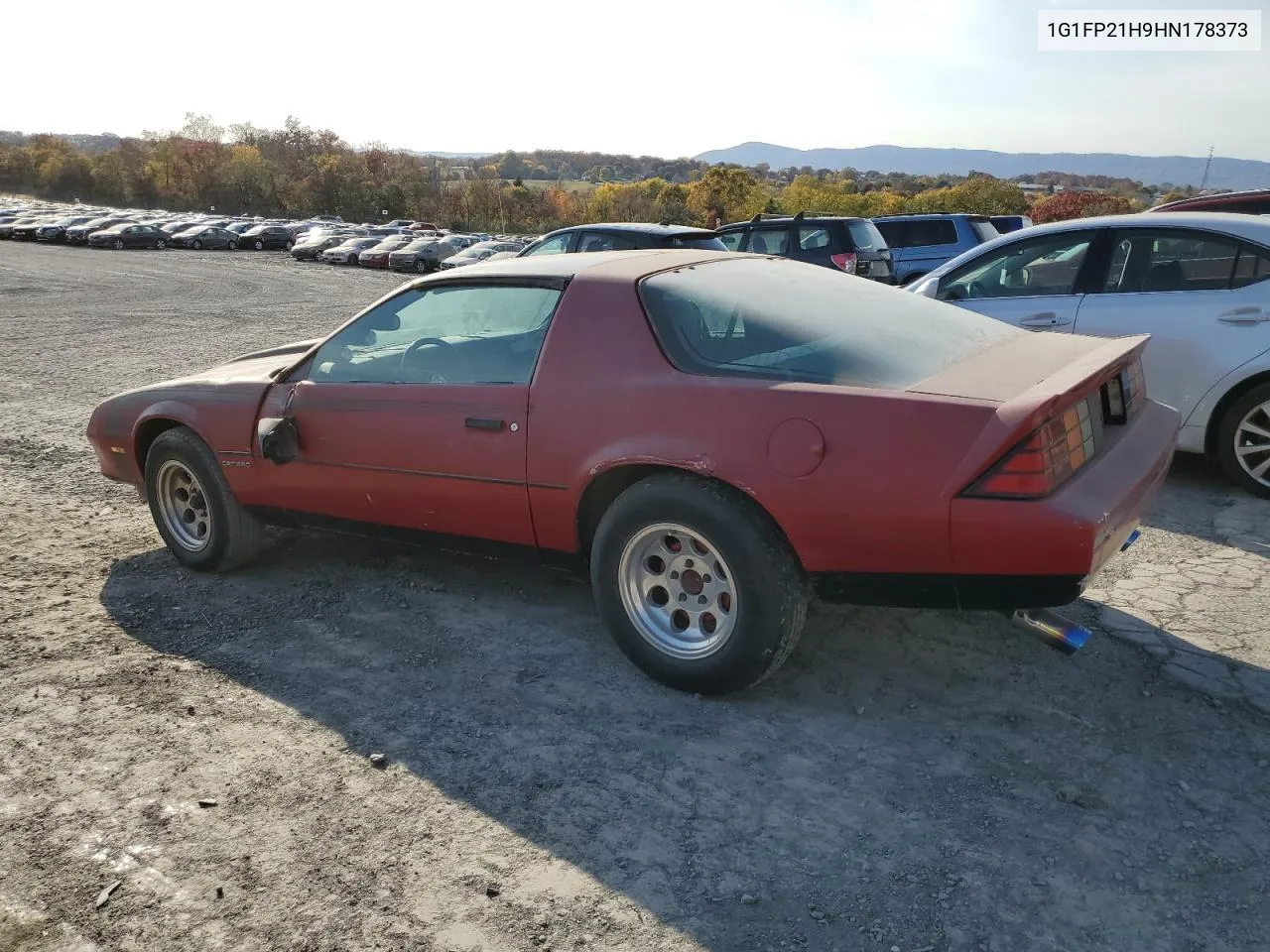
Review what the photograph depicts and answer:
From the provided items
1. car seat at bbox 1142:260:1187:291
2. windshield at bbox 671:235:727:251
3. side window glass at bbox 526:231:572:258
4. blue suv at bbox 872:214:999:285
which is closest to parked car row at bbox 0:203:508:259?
blue suv at bbox 872:214:999:285

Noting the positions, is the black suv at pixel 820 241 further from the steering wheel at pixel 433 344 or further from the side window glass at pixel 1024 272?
the steering wheel at pixel 433 344

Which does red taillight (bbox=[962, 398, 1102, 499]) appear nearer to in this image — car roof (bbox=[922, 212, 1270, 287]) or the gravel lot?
the gravel lot

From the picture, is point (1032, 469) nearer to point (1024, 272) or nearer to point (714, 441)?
point (714, 441)

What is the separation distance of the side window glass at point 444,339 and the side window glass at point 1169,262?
12.4 ft

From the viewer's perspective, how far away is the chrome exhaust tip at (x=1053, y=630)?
3080 millimetres

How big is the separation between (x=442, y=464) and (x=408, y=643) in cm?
73

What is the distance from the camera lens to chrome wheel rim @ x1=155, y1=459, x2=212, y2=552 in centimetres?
478

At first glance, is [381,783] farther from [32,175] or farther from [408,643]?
[32,175]

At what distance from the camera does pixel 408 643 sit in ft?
12.9

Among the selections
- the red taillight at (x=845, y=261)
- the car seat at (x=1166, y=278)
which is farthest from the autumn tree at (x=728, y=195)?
the car seat at (x=1166, y=278)

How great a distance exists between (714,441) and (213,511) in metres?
2.69

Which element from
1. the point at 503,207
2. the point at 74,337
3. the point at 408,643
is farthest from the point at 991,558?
the point at 503,207

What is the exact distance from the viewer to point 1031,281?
242 inches

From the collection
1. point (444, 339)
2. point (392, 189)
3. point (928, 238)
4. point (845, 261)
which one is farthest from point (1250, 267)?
point (392, 189)
